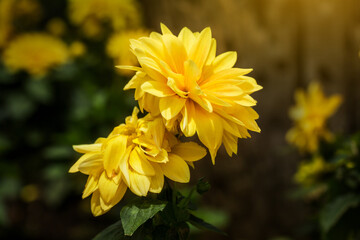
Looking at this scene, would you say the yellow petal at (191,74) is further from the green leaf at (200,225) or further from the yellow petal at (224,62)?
the green leaf at (200,225)

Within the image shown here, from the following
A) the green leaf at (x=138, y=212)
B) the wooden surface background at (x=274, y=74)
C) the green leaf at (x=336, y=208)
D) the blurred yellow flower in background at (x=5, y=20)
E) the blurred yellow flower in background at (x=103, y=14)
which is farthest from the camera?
the blurred yellow flower in background at (x=5, y=20)

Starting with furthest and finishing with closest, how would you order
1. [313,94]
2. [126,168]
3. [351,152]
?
1. [313,94]
2. [351,152]
3. [126,168]

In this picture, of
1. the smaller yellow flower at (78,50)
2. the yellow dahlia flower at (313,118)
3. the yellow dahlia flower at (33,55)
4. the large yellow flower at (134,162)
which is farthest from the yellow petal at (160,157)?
the yellow dahlia flower at (33,55)

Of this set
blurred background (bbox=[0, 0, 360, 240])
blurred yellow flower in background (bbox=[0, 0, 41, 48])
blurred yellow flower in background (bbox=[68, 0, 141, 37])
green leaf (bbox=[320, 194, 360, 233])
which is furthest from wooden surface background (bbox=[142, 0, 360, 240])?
blurred yellow flower in background (bbox=[0, 0, 41, 48])

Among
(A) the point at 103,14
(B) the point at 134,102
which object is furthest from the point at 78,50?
(B) the point at 134,102

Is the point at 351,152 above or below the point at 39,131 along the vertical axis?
above

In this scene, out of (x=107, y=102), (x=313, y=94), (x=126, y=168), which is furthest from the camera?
(x=107, y=102)

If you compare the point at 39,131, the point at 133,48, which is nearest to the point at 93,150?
the point at 133,48

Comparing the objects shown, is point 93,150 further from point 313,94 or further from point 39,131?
point 39,131
